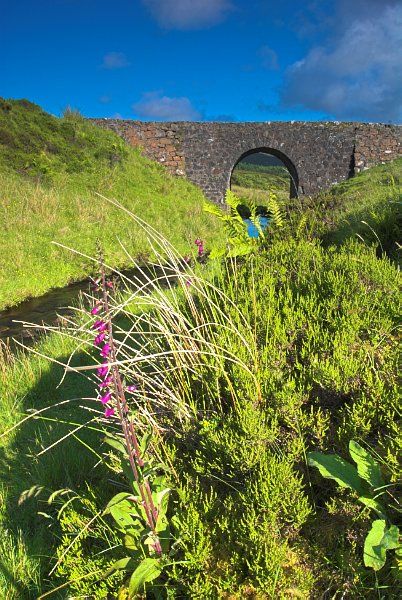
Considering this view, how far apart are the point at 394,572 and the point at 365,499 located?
268mm

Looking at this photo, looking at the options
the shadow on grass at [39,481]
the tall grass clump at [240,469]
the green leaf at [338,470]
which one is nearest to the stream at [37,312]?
the shadow on grass at [39,481]

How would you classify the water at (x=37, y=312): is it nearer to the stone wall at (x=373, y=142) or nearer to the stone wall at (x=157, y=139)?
the stone wall at (x=157, y=139)

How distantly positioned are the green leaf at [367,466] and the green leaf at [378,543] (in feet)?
0.58

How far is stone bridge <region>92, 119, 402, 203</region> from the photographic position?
19.9 m

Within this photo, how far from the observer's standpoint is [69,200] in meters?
14.4

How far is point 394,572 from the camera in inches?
68.1

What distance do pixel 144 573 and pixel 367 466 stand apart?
108cm

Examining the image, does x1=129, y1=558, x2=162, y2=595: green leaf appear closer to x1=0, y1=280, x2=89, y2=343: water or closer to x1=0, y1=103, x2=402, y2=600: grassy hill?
x1=0, y1=103, x2=402, y2=600: grassy hill

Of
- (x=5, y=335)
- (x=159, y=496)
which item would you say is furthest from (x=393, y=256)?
(x=5, y=335)

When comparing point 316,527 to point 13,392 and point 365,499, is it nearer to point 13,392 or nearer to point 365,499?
point 365,499

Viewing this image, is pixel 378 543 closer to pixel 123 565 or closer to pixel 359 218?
pixel 123 565

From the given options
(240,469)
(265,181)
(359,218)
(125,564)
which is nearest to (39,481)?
(125,564)

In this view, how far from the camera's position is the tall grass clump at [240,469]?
1.89 metres

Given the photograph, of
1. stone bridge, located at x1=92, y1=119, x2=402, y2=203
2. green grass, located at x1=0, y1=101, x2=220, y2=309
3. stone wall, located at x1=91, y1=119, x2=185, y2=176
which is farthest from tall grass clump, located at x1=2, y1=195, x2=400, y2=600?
stone wall, located at x1=91, y1=119, x2=185, y2=176
